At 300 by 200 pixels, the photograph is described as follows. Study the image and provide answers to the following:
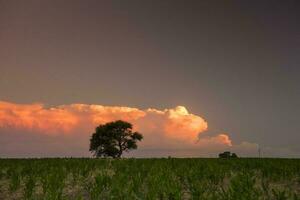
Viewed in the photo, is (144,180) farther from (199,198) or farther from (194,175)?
(199,198)

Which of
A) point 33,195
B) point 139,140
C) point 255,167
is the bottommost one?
point 33,195

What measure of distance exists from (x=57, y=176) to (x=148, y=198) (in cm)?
544

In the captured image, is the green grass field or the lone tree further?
the lone tree

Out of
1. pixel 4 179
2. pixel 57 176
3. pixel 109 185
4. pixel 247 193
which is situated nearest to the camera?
pixel 247 193

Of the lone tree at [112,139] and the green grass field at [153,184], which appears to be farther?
the lone tree at [112,139]

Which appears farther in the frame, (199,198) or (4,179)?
(4,179)

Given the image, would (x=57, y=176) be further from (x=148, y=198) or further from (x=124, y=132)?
(x=124, y=132)

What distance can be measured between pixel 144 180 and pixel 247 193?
5437mm

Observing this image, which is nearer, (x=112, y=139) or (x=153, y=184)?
(x=153, y=184)

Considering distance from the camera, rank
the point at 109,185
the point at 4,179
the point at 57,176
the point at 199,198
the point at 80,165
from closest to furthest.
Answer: the point at 199,198 < the point at 109,185 < the point at 57,176 < the point at 4,179 < the point at 80,165

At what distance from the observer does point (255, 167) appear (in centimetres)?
2083

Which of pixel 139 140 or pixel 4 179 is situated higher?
pixel 139 140

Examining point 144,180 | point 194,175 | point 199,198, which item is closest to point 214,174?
point 194,175

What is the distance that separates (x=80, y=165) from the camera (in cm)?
2073
